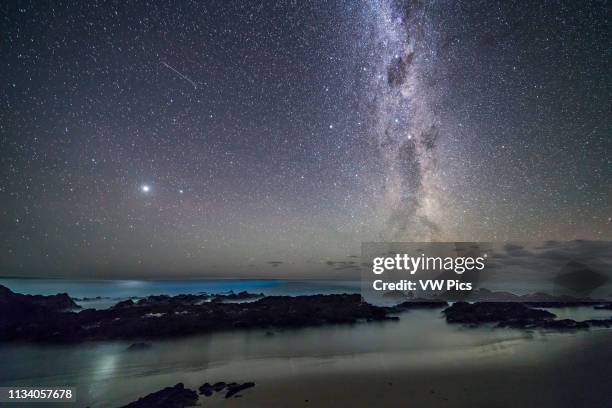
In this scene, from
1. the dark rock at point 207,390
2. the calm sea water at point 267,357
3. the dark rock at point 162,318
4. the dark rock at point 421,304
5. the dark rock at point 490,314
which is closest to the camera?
the dark rock at point 207,390

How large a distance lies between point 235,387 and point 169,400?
6.11 ft

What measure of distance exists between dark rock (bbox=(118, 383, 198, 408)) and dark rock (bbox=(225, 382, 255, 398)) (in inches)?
34.5

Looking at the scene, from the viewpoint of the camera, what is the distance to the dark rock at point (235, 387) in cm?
794

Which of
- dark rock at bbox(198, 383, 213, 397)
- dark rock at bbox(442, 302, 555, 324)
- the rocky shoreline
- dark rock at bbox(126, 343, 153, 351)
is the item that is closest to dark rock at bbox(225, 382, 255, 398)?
dark rock at bbox(198, 383, 213, 397)

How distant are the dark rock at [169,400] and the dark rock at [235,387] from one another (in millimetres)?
877

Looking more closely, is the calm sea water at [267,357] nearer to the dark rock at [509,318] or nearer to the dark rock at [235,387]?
the dark rock at [235,387]

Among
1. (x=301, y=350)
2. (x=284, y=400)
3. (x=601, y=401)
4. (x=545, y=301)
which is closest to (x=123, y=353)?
(x=301, y=350)

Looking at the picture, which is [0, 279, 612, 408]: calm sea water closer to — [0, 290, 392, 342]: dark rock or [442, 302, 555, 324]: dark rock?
[0, 290, 392, 342]: dark rock

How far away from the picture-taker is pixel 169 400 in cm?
713

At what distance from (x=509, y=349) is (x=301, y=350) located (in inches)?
355

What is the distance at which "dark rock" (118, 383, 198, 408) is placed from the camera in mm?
6941

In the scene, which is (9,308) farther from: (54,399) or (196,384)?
(196,384)

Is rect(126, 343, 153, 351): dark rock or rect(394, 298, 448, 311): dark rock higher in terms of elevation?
rect(394, 298, 448, 311): dark rock

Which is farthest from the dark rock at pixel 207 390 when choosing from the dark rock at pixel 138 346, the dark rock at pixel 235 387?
the dark rock at pixel 138 346
